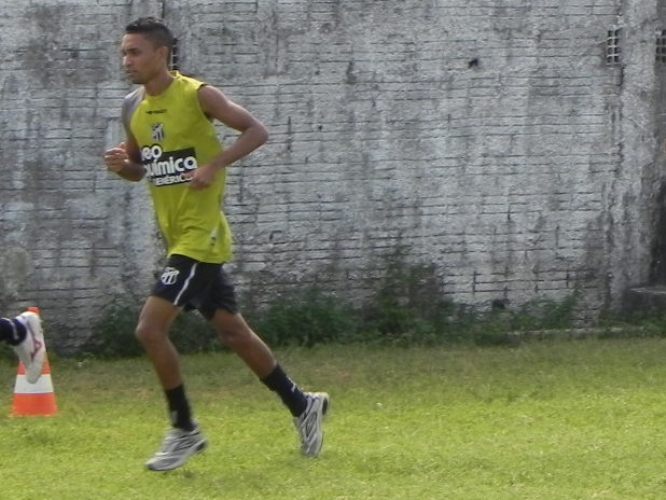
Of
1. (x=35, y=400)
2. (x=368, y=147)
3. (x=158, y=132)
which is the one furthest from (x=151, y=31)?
(x=368, y=147)

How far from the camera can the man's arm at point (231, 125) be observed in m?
7.08

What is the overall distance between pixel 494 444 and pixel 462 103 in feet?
15.5

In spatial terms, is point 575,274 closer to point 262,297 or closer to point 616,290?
point 616,290

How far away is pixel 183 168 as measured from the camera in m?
7.19

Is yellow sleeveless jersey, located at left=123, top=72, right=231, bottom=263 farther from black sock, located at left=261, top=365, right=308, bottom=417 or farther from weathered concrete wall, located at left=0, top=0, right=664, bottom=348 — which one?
weathered concrete wall, located at left=0, top=0, right=664, bottom=348

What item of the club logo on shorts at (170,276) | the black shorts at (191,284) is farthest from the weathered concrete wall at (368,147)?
the club logo on shorts at (170,276)

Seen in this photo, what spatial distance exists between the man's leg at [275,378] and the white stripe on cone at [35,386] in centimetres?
151

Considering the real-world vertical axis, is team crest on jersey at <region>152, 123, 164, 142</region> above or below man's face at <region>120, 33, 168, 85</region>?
below

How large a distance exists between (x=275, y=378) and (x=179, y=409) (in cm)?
52

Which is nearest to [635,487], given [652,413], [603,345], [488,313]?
[652,413]

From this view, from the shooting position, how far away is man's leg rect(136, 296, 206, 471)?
706cm

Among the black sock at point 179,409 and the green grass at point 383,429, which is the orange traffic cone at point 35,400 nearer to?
the green grass at point 383,429

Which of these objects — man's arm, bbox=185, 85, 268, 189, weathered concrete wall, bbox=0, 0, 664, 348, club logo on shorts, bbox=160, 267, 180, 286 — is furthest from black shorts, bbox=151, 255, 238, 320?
weathered concrete wall, bbox=0, 0, 664, 348

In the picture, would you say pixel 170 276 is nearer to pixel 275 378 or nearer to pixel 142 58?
pixel 275 378
